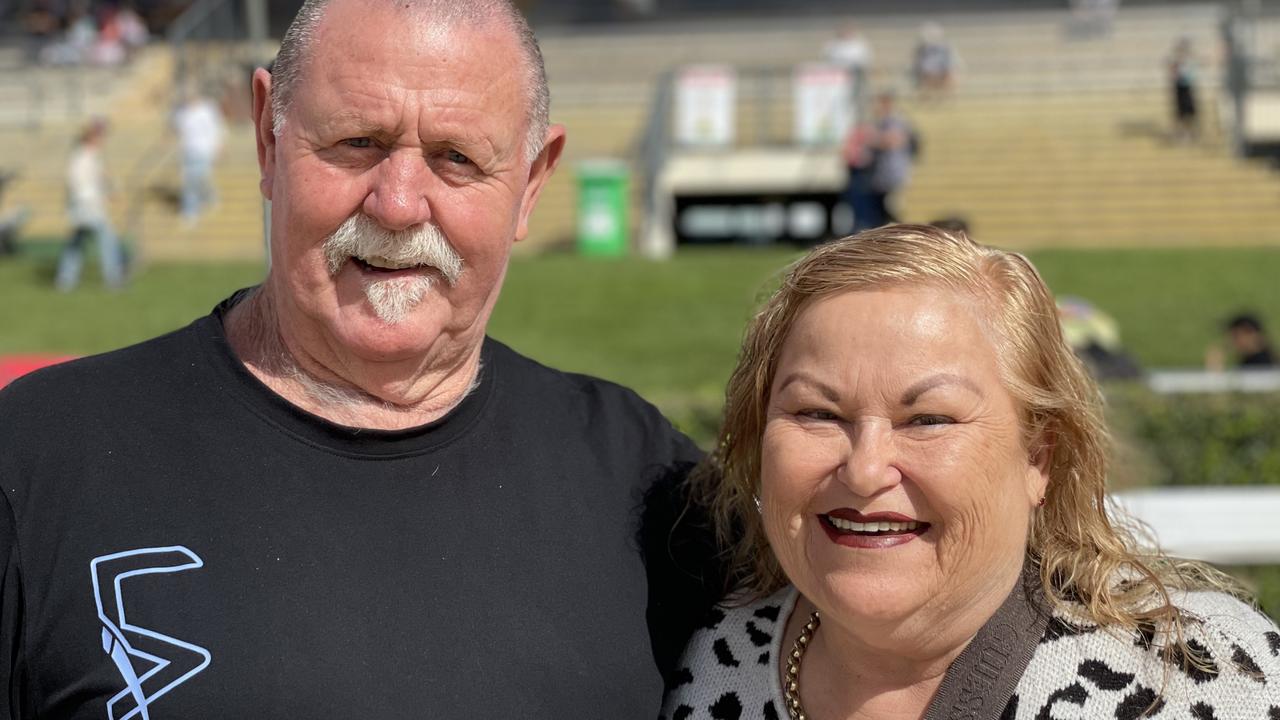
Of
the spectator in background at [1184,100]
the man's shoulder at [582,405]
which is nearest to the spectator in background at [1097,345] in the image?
the man's shoulder at [582,405]

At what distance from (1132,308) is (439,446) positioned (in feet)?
41.0

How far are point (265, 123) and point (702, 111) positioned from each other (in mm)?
19027

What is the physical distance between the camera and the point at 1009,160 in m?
21.2

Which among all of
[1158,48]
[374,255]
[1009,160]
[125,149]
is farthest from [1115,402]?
[1158,48]

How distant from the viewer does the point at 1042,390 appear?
237 cm

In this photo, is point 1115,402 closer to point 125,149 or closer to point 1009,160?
point 1009,160

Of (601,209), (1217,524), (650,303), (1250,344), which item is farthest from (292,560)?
(601,209)

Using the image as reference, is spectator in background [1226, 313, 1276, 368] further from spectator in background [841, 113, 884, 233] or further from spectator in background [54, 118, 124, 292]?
spectator in background [54, 118, 124, 292]

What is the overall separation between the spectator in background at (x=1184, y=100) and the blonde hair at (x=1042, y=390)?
67.8 ft

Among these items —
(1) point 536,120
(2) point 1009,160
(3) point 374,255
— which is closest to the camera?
(3) point 374,255

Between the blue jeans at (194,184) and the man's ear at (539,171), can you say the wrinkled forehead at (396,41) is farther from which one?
the blue jeans at (194,184)

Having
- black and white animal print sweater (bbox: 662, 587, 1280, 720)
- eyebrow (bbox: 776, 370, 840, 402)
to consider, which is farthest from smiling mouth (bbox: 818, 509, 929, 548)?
black and white animal print sweater (bbox: 662, 587, 1280, 720)

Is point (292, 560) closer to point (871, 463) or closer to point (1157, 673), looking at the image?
point (871, 463)

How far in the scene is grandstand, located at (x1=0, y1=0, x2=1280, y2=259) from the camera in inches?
765
